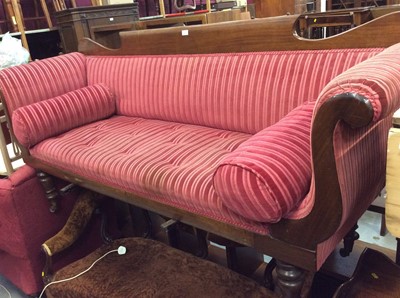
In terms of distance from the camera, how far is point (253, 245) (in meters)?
1.03

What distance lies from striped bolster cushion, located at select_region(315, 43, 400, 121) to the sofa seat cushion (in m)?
0.40

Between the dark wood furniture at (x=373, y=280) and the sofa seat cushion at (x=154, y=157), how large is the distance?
366mm

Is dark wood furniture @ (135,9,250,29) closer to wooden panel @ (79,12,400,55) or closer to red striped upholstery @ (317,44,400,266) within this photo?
wooden panel @ (79,12,400,55)

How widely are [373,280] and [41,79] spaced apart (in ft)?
5.31

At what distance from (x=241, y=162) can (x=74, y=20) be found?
2896mm

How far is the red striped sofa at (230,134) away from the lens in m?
0.83

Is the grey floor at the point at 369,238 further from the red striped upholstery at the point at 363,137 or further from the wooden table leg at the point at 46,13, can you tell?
the wooden table leg at the point at 46,13

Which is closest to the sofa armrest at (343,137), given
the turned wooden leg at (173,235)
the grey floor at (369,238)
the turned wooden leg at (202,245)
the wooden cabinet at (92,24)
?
the turned wooden leg at (202,245)

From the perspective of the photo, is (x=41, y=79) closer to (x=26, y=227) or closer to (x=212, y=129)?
(x=26, y=227)

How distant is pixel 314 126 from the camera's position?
790 millimetres

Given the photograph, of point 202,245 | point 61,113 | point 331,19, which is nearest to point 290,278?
point 202,245

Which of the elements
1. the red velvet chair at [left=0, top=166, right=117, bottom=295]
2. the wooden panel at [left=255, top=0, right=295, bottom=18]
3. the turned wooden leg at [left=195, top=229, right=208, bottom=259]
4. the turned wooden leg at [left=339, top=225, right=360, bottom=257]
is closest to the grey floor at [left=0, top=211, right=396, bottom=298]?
the red velvet chair at [left=0, top=166, right=117, bottom=295]

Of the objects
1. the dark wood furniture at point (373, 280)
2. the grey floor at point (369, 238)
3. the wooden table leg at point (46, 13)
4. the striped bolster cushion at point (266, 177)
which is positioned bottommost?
the grey floor at point (369, 238)

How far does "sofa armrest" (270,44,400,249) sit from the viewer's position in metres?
0.71
